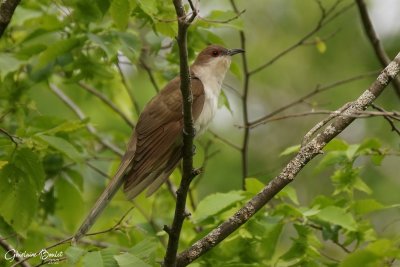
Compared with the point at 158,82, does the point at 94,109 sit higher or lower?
lower

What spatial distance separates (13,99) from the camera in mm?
5422

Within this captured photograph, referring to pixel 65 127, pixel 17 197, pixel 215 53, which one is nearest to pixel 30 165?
pixel 17 197

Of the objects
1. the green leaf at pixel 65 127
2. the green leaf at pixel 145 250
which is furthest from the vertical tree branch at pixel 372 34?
the green leaf at pixel 145 250

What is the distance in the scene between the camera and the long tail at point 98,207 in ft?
12.8

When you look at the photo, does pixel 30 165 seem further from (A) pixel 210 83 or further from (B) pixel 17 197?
(A) pixel 210 83

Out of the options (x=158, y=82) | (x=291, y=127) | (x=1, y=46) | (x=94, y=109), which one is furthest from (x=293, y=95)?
(x=1, y=46)

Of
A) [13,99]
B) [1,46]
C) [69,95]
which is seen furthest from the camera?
[69,95]

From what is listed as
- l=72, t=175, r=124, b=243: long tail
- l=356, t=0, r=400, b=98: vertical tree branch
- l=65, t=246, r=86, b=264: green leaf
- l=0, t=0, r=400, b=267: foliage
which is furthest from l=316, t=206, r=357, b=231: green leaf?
l=356, t=0, r=400, b=98: vertical tree branch

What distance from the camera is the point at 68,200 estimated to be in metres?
5.23

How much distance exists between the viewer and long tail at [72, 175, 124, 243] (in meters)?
3.89

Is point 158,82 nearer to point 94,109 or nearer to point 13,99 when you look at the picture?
point 13,99

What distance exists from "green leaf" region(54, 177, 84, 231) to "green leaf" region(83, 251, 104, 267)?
5.87 ft

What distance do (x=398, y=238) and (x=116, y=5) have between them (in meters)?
2.01

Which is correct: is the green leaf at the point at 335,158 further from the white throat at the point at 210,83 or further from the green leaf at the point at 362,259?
the green leaf at the point at 362,259
